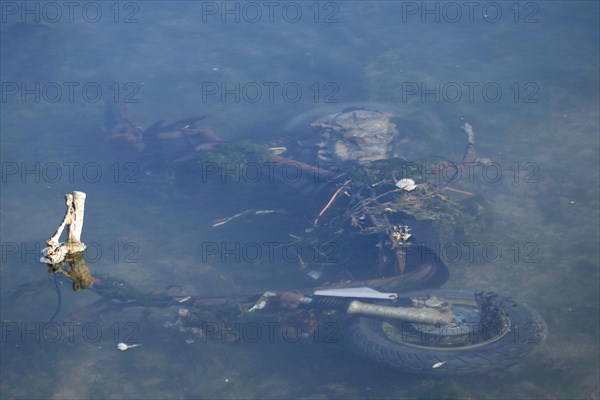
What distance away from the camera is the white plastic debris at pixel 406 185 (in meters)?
8.27

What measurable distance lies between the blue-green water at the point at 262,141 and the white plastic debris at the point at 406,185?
3.85ft

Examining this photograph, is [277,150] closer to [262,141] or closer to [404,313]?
[262,141]

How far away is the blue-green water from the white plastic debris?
117 centimetres

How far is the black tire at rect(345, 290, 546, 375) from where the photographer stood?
244 inches

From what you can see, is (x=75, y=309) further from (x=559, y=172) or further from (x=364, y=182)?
(x=559, y=172)

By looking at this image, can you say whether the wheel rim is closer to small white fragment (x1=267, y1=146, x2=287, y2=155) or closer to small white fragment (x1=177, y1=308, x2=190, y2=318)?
small white fragment (x1=177, y1=308, x2=190, y2=318)

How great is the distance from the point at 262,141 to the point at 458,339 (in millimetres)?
5486

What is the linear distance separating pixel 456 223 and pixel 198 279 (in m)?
3.57
